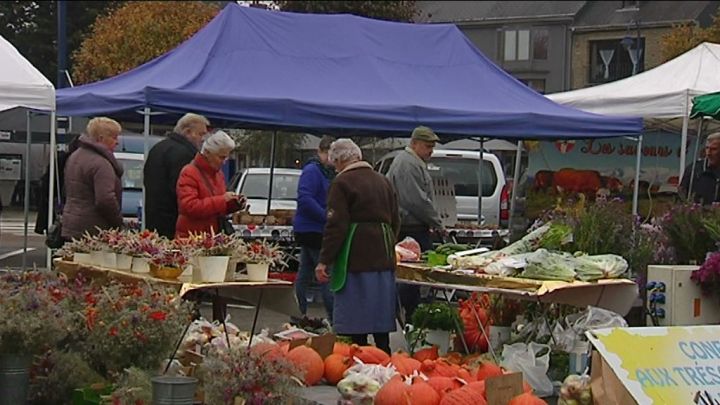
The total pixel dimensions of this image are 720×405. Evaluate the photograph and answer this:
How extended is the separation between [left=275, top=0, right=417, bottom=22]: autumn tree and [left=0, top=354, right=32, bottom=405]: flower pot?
1078 inches

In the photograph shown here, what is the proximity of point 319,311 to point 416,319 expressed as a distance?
405 centimetres

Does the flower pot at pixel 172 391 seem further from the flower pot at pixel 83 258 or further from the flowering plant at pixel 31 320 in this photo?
the flower pot at pixel 83 258

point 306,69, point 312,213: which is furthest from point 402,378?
point 306,69

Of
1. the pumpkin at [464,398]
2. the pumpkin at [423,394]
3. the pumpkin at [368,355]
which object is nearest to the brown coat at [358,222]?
the pumpkin at [368,355]

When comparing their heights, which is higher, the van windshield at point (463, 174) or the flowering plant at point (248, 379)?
the van windshield at point (463, 174)

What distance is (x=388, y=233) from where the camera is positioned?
7164 millimetres

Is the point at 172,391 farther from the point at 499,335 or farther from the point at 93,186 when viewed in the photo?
the point at 93,186

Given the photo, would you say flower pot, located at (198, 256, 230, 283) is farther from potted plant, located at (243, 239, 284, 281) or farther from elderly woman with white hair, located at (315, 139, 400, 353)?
elderly woman with white hair, located at (315, 139, 400, 353)

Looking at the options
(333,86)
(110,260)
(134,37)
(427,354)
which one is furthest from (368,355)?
(134,37)

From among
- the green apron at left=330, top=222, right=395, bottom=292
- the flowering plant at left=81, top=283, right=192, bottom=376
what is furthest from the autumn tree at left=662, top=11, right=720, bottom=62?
the flowering plant at left=81, top=283, right=192, bottom=376

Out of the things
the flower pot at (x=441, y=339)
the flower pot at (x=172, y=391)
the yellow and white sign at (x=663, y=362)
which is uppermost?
the yellow and white sign at (x=663, y=362)

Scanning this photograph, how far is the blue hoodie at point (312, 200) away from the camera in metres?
9.55

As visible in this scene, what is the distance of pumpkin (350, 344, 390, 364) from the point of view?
638cm

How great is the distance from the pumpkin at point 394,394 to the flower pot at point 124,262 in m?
1.73
